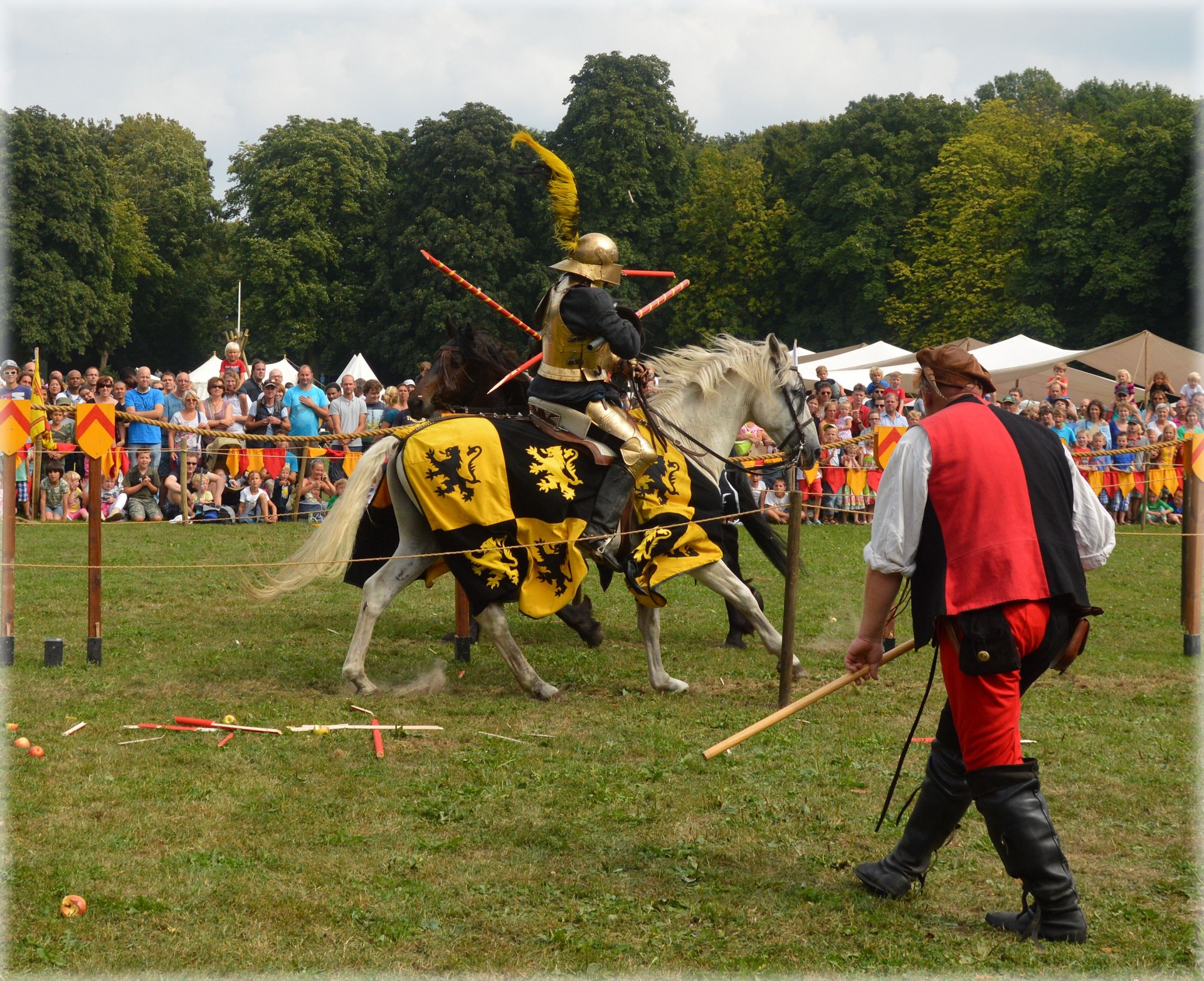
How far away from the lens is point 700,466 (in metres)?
8.08

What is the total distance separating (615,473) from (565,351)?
2.55 feet

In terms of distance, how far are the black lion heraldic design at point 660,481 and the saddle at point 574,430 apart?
0.29 m

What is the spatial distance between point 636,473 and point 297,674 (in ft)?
8.21

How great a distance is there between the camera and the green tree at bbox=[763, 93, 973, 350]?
44938 mm

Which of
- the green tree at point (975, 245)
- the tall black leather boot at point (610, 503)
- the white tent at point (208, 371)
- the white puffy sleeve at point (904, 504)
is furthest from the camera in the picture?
the green tree at point (975, 245)

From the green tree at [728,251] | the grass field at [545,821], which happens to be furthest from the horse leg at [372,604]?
the green tree at [728,251]

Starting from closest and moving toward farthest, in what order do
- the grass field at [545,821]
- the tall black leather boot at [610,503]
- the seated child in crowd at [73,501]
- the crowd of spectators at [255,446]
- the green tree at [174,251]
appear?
the grass field at [545,821] < the tall black leather boot at [610,503] < the crowd of spectators at [255,446] < the seated child in crowd at [73,501] < the green tree at [174,251]

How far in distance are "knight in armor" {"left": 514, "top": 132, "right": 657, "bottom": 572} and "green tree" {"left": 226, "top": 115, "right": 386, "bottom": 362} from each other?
40.1m

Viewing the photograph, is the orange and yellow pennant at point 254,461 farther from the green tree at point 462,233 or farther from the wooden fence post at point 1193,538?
the green tree at point 462,233

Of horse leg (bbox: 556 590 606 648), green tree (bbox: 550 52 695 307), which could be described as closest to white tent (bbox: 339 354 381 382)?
green tree (bbox: 550 52 695 307)

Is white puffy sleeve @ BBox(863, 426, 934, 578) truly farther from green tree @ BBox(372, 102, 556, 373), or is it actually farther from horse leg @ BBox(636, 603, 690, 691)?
green tree @ BBox(372, 102, 556, 373)

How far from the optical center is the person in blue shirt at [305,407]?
15477mm

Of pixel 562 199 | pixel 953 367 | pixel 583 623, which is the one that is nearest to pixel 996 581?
pixel 953 367

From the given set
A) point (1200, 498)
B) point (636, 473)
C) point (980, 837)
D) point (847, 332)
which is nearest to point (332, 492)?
point (636, 473)
